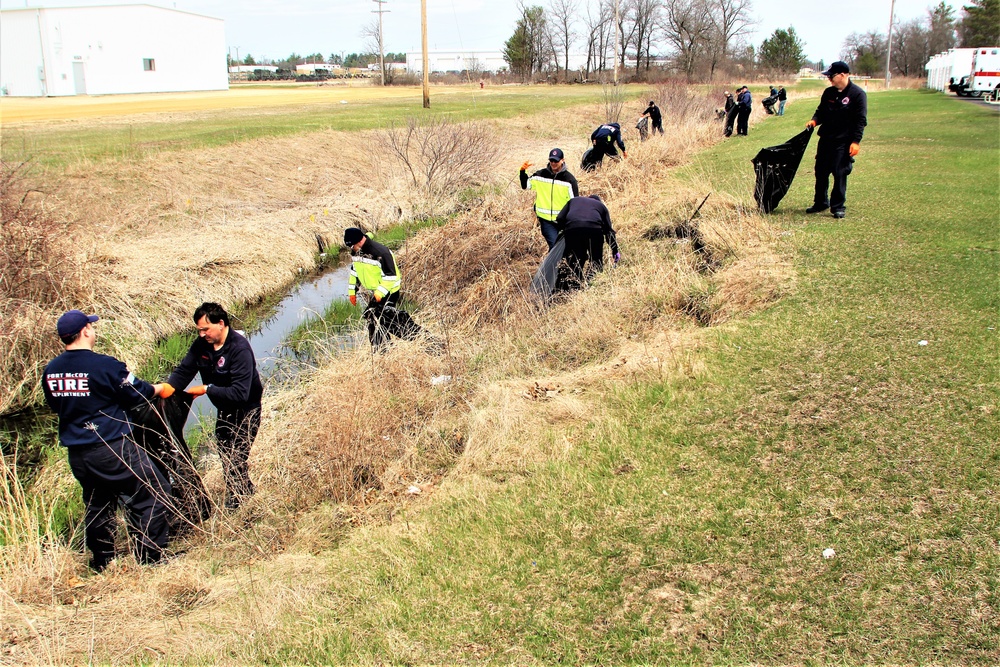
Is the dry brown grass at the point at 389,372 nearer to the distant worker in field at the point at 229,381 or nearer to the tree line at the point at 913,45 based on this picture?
the distant worker in field at the point at 229,381

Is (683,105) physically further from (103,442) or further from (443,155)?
(103,442)

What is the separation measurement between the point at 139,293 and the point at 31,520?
22.0 feet

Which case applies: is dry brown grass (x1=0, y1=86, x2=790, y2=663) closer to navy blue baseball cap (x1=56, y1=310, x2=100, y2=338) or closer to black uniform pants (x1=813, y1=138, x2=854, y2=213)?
black uniform pants (x1=813, y1=138, x2=854, y2=213)

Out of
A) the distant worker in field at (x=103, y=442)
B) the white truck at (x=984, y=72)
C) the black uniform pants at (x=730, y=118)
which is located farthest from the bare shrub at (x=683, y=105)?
the distant worker in field at (x=103, y=442)

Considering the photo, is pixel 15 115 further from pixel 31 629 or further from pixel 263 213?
pixel 31 629

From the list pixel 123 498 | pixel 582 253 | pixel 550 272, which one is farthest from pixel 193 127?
pixel 123 498

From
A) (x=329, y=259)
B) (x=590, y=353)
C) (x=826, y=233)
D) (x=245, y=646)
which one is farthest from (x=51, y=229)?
(x=826, y=233)

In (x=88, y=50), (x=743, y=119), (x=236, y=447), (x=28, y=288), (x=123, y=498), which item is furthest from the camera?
(x=88, y=50)

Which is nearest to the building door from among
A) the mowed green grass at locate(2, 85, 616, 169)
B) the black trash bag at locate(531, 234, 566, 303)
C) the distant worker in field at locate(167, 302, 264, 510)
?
the mowed green grass at locate(2, 85, 616, 169)

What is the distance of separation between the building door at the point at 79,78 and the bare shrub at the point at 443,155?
46.8m

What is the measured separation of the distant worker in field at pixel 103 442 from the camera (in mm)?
4996

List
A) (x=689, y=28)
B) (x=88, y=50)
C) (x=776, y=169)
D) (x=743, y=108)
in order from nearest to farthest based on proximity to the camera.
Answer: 1. (x=776, y=169)
2. (x=743, y=108)
3. (x=88, y=50)
4. (x=689, y=28)

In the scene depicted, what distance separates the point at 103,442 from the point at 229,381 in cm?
105

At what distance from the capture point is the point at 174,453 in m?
5.95
